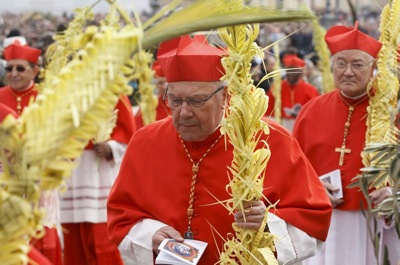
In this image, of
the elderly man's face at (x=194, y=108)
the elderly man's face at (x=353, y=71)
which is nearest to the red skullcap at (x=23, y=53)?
the elderly man's face at (x=353, y=71)

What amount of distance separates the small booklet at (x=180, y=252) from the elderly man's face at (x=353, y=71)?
98.4 inches

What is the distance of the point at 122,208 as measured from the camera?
5.22 m

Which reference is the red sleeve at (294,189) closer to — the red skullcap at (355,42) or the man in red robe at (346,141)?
the man in red robe at (346,141)

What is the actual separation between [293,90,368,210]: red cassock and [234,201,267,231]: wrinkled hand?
2401mm

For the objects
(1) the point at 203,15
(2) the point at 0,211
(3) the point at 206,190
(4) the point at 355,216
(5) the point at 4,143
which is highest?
(1) the point at 203,15

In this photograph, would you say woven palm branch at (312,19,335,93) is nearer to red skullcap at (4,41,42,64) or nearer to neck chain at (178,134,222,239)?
red skullcap at (4,41,42,64)

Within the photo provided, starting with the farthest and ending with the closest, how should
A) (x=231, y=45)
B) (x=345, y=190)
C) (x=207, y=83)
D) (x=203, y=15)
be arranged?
(x=345, y=190) < (x=207, y=83) < (x=231, y=45) < (x=203, y=15)

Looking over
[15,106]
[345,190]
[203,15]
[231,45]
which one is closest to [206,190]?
[231,45]

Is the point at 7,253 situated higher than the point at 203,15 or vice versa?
the point at 203,15

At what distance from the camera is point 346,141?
23.1ft

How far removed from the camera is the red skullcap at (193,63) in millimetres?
4918

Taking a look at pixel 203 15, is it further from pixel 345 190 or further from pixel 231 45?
pixel 345 190

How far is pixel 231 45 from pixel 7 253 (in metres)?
2.08

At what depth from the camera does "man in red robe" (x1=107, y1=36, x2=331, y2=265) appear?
492cm
